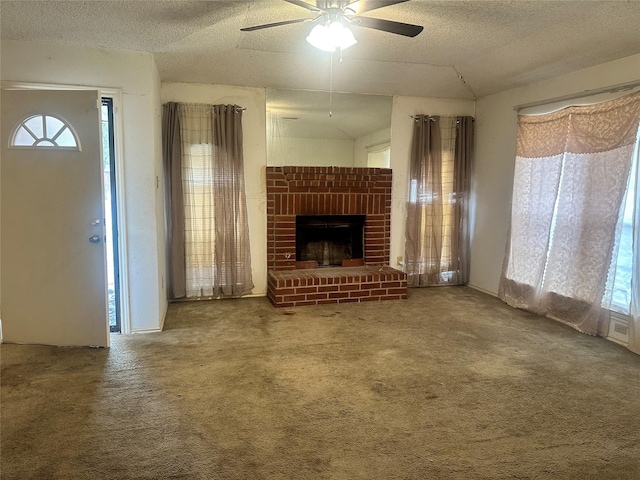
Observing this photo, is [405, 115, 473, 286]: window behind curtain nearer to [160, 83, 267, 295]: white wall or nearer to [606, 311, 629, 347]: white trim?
[160, 83, 267, 295]: white wall

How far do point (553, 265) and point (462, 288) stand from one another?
1357 millimetres

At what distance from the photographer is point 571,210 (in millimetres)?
3760

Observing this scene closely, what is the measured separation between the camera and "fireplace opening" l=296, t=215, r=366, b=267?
4.90m

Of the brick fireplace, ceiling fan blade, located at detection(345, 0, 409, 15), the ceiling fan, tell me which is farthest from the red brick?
ceiling fan blade, located at detection(345, 0, 409, 15)

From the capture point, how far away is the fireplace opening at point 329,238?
193 inches

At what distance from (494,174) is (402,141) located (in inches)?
43.9

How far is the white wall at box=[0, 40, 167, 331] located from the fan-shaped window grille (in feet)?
1.31

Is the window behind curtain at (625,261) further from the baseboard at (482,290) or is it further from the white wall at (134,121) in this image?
the white wall at (134,121)

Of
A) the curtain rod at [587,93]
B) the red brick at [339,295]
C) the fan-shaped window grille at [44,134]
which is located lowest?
the red brick at [339,295]

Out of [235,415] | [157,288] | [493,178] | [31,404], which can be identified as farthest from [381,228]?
[31,404]

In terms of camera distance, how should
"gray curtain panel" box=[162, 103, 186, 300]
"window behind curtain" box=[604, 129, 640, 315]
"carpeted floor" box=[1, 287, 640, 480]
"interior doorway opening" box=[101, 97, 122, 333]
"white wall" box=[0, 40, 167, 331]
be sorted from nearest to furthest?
1. "carpeted floor" box=[1, 287, 640, 480]
2. "white wall" box=[0, 40, 167, 331]
3. "window behind curtain" box=[604, 129, 640, 315]
4. "interior doorway opening" box=[101, 97, 122, 333]
5. "gray curtain panel" box=[162, 103, 186, 300]

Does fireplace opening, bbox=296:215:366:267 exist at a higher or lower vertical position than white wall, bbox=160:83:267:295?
lower

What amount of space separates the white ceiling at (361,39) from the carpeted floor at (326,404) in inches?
90.6

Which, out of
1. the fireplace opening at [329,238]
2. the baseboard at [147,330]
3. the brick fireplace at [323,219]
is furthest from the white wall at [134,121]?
the fireplace opening at [329,238]
